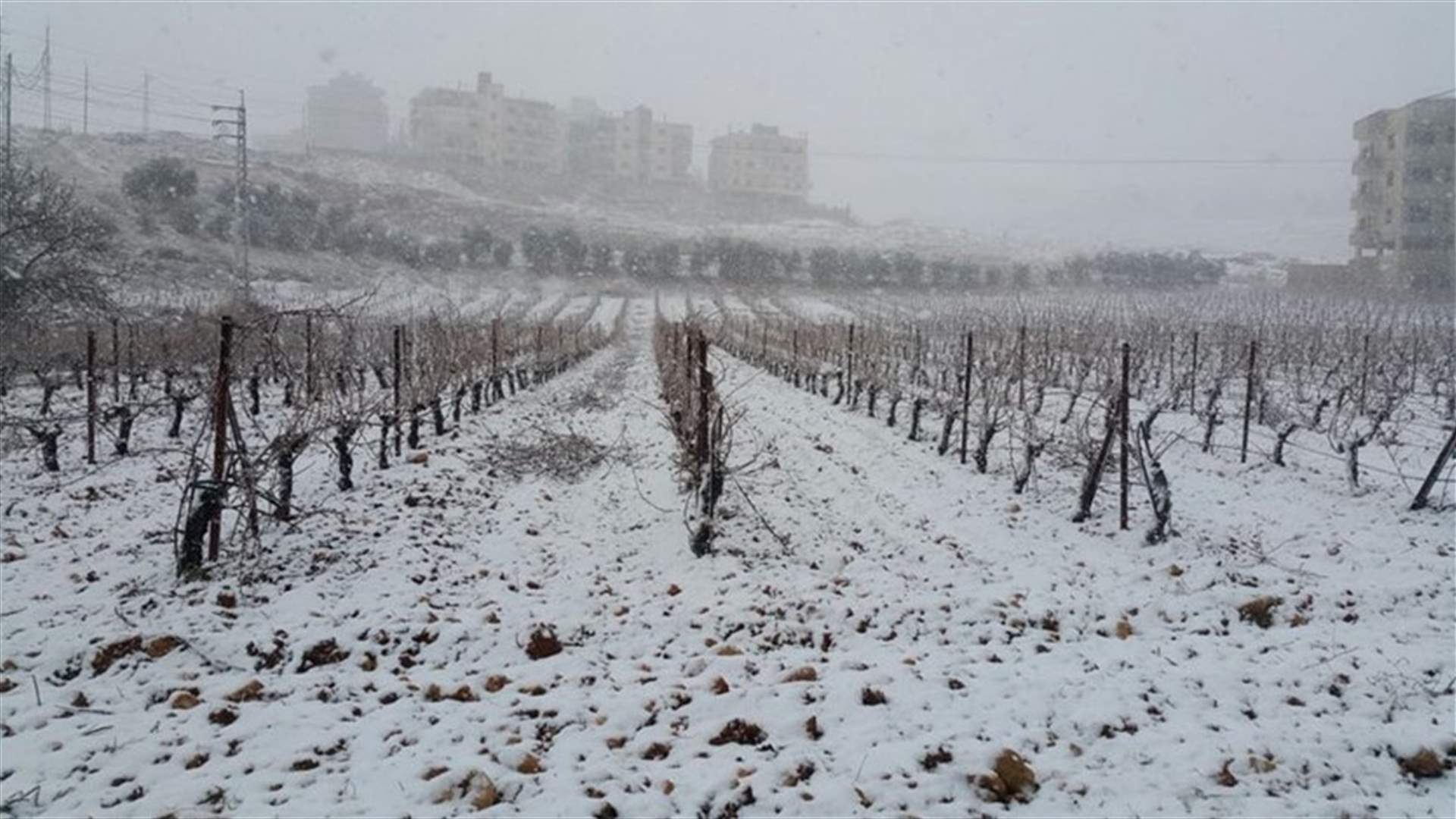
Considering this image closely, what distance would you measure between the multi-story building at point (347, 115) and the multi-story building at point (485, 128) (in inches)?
361

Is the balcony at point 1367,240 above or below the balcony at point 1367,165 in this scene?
below

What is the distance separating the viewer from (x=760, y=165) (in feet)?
340

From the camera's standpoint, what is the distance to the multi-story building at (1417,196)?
42.8 m

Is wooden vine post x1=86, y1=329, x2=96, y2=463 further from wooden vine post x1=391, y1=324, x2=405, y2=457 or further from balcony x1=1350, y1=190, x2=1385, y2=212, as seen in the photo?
balcony x1=1350, y1=190, x2=1385, y2=212

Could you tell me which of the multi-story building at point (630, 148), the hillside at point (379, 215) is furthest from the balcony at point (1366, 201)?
the multi-story building at point (630, 148)

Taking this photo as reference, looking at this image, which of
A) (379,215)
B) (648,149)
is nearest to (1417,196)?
(379,215)

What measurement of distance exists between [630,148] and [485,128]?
57.8ft

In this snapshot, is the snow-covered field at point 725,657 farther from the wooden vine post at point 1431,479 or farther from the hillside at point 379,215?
the hillside at point 379,215

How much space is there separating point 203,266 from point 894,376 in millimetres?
34377

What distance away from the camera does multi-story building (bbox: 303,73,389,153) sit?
333ft

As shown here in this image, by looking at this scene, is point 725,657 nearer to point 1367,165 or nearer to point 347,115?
point 1367,165

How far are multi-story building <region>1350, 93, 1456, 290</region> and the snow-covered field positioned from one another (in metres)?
45.7

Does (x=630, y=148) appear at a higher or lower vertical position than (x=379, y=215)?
higher

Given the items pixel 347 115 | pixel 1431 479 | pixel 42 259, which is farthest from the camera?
pixel 347 115
